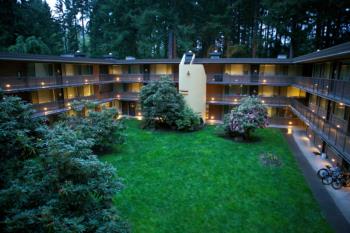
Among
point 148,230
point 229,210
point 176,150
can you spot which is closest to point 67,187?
point 148,230

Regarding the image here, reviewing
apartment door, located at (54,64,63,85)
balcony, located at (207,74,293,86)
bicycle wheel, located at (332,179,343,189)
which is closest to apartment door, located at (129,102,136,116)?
apartment door, located at (54,64,63,85)

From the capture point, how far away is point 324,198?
14203mm

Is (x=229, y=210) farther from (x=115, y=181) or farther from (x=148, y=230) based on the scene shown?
(x=115, y=181)

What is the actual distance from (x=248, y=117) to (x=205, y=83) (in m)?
8.87

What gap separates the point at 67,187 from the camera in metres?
7.35

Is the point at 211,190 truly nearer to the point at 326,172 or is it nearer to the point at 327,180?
the point at 327,180

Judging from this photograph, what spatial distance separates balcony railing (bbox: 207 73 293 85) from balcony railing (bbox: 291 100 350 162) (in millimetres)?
5927

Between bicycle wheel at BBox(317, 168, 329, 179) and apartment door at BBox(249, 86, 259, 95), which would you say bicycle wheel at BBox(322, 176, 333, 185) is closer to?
bicycle wheel at BBox(317, 168, 329, 179)

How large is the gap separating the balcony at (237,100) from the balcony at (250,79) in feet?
5.56

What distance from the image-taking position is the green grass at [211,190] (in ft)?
39.8

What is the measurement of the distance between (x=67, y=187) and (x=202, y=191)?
938 cm

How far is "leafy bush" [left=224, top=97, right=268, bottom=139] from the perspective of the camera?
75.9 feet

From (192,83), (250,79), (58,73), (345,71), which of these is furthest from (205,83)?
(58,73)

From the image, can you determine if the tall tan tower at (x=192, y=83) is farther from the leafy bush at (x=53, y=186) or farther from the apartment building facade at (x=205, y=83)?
the leafy bush at (x=53, y=186)
